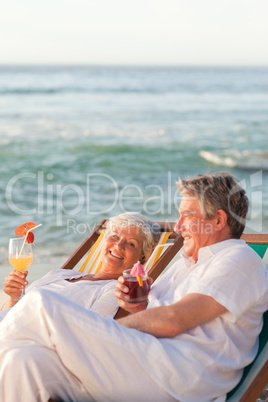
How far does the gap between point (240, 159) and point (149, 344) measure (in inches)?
510

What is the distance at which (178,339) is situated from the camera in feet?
6.87

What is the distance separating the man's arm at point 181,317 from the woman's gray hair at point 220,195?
0.41 m

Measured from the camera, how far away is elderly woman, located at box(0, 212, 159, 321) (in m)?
2.94

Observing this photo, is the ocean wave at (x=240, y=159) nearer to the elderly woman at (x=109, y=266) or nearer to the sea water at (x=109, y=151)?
the sea water at (x=109, y=151)

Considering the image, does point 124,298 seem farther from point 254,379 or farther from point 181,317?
point 254,379

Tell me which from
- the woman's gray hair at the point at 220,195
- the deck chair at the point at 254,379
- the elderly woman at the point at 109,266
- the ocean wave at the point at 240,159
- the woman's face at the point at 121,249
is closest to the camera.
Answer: the deck chair at the point at 254,379

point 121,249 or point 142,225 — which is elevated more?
point 142,225

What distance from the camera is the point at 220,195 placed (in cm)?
235

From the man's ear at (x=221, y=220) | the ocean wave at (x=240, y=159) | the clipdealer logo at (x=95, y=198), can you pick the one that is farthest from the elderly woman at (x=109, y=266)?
the ocean wave at (x=240, y=159)

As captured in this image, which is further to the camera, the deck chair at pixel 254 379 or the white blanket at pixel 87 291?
the white blanket at pixel 87 291

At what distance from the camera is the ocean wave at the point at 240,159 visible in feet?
45.5

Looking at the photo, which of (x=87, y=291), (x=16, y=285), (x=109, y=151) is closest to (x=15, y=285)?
(x=16, y=285)

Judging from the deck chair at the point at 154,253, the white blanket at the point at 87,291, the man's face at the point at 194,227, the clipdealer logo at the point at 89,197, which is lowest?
the clipdealer logo at the point at 89,197

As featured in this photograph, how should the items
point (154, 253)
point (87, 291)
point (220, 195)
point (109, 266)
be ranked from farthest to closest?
1. point (154, 253)
2. point (109, 266)
3. point (87, 291)
4. point (220, 195)
